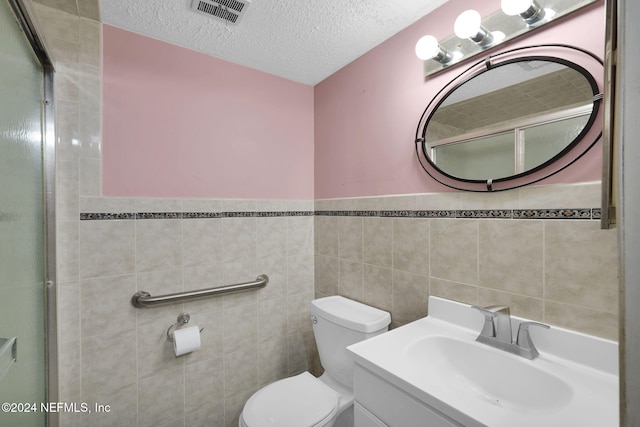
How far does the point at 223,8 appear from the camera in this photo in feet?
4.33

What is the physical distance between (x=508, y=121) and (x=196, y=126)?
1535 mm

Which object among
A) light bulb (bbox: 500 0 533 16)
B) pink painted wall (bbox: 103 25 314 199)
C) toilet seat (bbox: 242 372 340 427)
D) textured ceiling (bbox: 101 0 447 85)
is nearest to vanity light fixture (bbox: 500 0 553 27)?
light bulb (bbox: 500 0 533 16)

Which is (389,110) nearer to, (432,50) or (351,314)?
(432,50)

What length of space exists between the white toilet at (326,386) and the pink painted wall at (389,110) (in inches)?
26.4

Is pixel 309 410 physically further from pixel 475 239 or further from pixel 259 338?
pixel 475 239

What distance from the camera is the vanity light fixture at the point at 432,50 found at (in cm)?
123

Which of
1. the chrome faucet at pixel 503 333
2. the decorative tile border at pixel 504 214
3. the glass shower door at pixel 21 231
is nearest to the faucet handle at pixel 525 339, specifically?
the chrome faucet at pixel 503 333

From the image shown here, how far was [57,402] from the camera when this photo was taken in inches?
49.6

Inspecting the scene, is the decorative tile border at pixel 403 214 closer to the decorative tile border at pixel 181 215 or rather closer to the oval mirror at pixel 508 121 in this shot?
the decorative tile border at pixel 181 215

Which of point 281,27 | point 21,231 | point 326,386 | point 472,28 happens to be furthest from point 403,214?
point 21,231

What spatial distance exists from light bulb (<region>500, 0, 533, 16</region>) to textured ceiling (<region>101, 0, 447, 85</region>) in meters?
0.39

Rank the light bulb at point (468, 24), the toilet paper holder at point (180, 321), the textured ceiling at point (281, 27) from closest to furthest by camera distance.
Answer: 1. the light bulb at point (468, 24)
2. the textured ceiling at point (281, 27)
3. the toilet paper holder at point (180, 321)

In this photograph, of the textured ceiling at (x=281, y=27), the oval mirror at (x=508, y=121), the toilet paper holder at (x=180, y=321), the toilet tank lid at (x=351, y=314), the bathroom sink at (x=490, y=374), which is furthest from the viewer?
the toilet paper holder at (x=180, y=321)

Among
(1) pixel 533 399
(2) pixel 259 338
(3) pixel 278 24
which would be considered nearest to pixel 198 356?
(2) pixel 259 338
